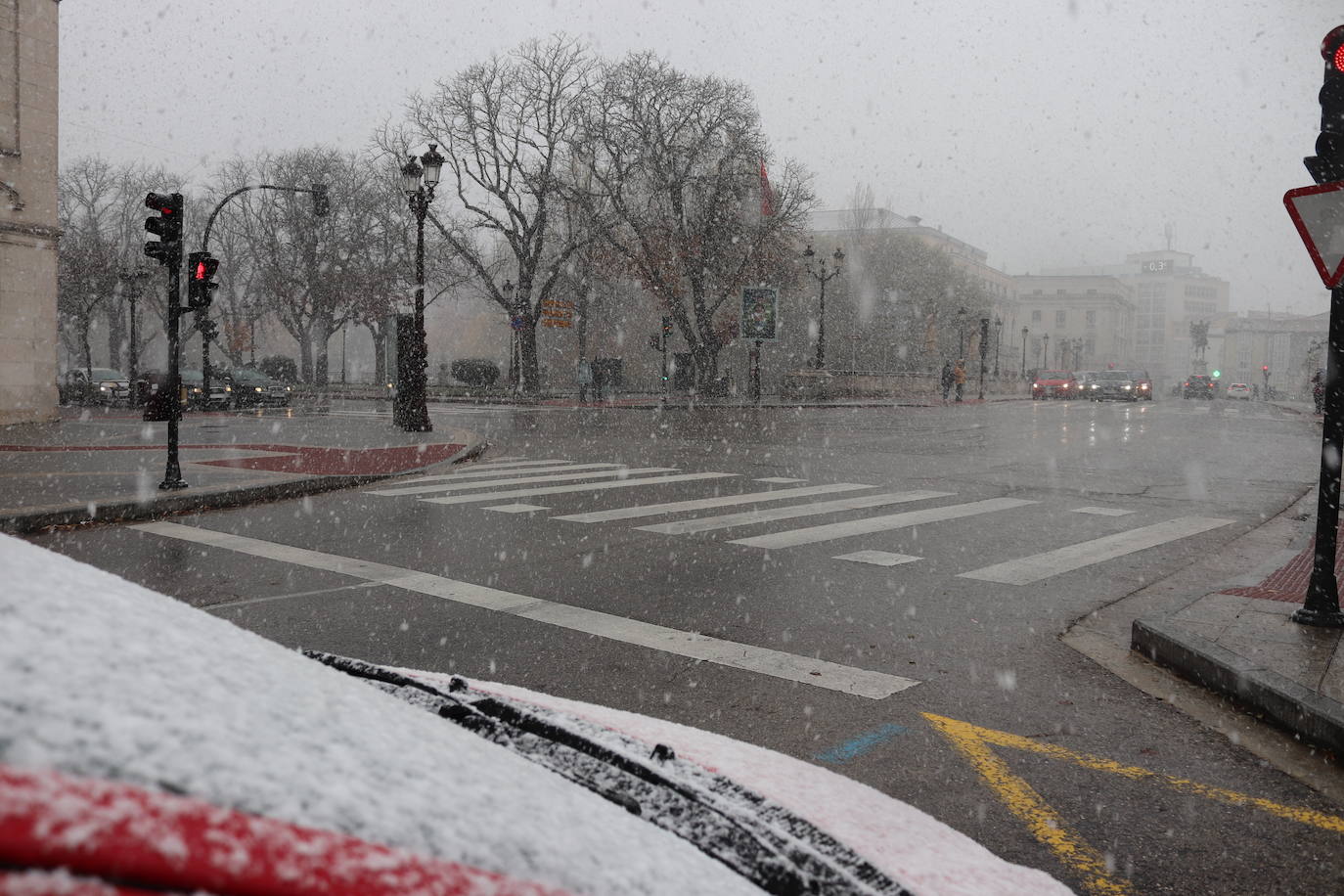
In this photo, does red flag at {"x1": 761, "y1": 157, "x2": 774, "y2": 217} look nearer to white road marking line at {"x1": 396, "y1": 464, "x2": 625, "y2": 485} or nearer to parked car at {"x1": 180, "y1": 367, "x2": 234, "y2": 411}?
parked car at {"x1": 180, "y1": 367, "x2": 234, "y2": 411}

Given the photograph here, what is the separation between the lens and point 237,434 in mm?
21797

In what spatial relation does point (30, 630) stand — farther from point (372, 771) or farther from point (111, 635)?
point (372, 771)

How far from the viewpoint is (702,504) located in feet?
37.6

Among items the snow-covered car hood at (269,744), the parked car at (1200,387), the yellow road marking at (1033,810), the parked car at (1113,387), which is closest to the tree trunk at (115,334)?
the parked car at (1113,387)

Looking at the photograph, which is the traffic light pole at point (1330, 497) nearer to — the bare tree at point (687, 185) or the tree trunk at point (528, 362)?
the bare tree at point (687, 185)

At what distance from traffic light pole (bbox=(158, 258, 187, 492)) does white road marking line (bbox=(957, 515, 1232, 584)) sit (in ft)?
28.8

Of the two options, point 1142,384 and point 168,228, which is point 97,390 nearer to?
point 168,228

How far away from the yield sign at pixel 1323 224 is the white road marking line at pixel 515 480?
9.50 m

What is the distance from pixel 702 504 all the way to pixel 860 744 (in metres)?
7.32

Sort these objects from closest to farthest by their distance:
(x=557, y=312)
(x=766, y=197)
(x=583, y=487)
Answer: (x=583, y=487) → (x=766, y=197) → (x=557, y=312)

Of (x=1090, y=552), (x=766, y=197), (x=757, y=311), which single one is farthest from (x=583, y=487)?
(x=766, y=197)

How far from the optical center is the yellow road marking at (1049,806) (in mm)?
3107

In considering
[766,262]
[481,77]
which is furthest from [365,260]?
[766,262]

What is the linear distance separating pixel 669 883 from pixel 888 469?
15275 mm
